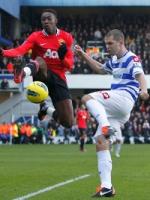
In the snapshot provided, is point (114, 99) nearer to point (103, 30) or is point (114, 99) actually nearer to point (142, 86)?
point (142, 86)

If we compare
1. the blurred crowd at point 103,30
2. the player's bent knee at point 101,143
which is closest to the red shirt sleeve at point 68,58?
the player's bent knee at point 101,143

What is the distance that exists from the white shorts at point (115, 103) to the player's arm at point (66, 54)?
372 centimetres

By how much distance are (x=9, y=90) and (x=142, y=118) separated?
314 inches

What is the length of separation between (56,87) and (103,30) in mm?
34836

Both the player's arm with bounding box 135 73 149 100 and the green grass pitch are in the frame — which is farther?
the green grass pitch

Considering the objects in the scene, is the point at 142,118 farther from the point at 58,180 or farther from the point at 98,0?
the point at 58,180

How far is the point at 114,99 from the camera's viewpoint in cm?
1067

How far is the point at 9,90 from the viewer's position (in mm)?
42938

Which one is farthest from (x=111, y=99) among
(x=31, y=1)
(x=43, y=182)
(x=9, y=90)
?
(x=31, y=1)

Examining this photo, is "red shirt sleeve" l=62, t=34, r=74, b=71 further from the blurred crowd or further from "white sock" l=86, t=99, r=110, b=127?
the blurred crowd

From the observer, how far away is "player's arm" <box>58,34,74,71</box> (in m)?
14.4

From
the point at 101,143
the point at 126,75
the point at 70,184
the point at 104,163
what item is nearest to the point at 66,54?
the point at 70,184

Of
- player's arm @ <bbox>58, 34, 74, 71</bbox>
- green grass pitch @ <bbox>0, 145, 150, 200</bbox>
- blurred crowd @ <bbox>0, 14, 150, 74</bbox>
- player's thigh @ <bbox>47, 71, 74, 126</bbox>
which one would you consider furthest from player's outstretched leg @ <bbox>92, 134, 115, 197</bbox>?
blurred crowd @ <bbox>0, 14, 150, 74</bbox>

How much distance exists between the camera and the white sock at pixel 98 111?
10320mm
